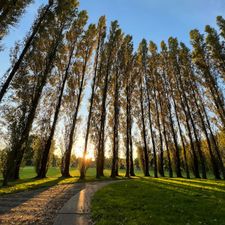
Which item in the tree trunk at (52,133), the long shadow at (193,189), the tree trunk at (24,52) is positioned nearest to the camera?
the long shadow at (193,189)

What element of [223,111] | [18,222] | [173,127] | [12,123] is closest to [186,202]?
[18,222]

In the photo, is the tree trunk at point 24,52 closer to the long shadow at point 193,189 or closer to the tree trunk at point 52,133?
the tree trunk at point 52,133

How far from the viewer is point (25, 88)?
1642cm

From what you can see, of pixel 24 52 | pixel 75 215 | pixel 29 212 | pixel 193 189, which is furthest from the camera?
pixel 24 52

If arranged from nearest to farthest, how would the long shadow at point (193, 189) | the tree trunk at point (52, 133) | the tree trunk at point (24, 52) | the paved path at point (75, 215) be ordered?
1. the paved path at point (75, 215)
2. the long shadow at point (193, 189)
3. the tree trunk at point (24, 52)
4. the tree trunk at point (52, 133)

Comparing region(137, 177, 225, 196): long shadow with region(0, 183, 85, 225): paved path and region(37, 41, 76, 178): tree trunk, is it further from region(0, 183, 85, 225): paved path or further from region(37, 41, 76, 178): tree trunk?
region(37, 41, 76, 178): tree trunk

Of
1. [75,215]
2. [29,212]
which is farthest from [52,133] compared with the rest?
[75,215]

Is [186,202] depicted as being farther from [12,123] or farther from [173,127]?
[173,127]

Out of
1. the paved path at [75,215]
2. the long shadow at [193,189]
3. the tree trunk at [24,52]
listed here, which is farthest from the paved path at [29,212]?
the long shadow at [193,189]

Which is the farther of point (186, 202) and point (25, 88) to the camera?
point (25, 88)

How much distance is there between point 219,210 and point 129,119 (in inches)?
874

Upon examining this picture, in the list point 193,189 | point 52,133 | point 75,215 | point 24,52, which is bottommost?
point 75,215

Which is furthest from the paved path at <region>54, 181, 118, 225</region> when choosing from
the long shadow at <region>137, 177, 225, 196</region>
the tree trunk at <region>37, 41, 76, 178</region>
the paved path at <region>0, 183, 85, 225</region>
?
the tree trunk at <region>37, 41, 76, 178</region>

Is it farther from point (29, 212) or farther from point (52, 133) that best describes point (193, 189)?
point (52, 133)
